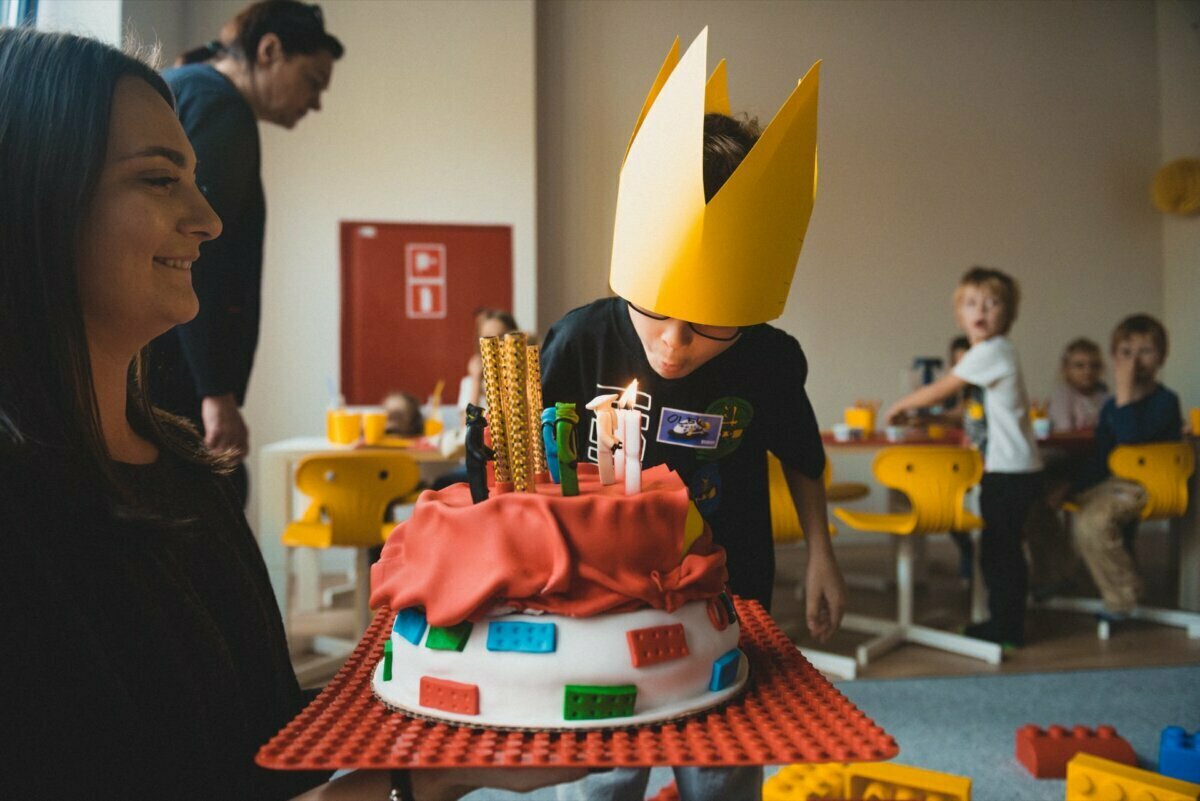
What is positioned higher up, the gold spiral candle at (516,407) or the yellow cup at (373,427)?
the gold spiral candle at (516,407)

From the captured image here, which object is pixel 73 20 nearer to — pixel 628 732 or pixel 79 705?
pixel 79 705

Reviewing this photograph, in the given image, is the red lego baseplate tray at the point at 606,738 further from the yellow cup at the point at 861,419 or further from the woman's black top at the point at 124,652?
the yellow cup at the point at 861,419

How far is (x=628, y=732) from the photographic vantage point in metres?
0.60

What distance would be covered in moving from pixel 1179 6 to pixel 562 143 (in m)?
3.56

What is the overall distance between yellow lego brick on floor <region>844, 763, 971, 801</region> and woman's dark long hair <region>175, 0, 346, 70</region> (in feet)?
6.22

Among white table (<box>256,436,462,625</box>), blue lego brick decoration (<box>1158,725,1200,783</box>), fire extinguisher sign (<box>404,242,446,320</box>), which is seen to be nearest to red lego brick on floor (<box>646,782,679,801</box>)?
blue lego brick decoration (<box>1158,725,1200,783</box>)

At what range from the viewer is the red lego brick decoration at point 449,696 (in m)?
0.62

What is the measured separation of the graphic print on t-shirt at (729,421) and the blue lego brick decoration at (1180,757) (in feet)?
4.85

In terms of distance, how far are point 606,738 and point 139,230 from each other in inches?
20.6

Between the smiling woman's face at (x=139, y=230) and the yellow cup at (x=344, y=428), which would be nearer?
the smiling woman's face at (x=139, y=230)

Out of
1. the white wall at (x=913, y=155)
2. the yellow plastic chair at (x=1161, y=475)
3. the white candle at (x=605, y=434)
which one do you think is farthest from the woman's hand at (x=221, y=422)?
the yellow plastic chair at (x=1161, y=475)

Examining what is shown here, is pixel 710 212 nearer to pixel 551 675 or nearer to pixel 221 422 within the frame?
pixel 551 675

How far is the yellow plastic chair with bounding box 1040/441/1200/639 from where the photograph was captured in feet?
10.00

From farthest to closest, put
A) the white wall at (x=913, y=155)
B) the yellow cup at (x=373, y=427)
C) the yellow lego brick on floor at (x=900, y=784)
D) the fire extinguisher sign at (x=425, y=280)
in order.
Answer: the white wall at (x=913, y=155)
the fire extinguisher sign at (x=425, y=280)
the yellow cup at (x=373, y=427)
the yellow lego brick on floor at (x=900, y=784)
